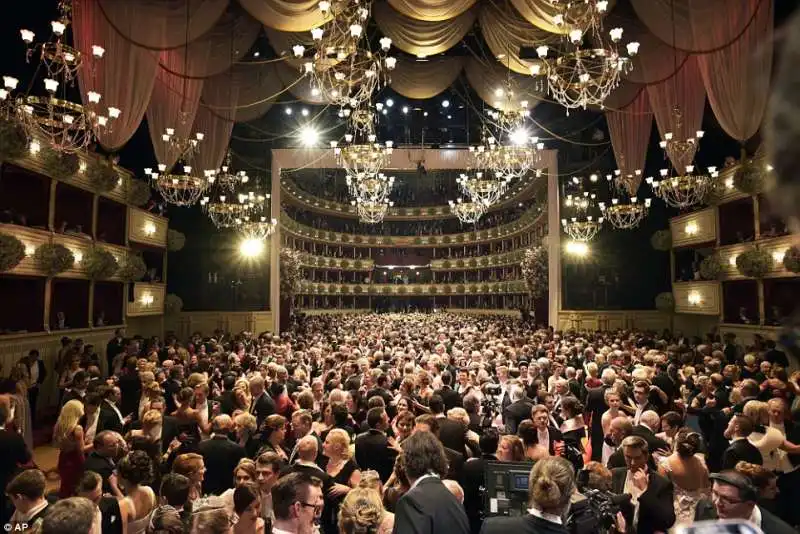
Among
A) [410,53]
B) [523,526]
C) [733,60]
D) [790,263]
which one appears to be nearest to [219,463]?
[523,526]

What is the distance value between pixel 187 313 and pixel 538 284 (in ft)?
46.2

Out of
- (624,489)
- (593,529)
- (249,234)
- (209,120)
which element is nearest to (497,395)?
(624,489)

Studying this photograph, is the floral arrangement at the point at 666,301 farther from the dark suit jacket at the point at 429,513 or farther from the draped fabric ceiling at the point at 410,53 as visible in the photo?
A: the dark suit jacket at the point at 429,513

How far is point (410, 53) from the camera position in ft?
40.3

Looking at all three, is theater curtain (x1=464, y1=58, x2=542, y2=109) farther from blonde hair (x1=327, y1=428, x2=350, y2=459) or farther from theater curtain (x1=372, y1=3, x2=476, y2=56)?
blonde hair (x1=327, y1=428, x2=350, y2=459)

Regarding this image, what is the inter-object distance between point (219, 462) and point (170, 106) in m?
9.00

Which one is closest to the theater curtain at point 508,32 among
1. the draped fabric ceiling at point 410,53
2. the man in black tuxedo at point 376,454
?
the draped fabric ceiling at point 410,53

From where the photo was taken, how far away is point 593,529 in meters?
2.97

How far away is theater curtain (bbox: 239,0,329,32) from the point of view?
31.7 ft

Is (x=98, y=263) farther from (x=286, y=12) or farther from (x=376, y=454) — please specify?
(x=376, y=454)

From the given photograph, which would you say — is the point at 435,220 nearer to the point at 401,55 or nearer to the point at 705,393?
the point at 401,55

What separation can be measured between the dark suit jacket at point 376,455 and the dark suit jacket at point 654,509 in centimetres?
198

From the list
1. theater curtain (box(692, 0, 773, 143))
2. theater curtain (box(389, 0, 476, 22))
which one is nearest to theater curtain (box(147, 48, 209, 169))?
theater curtain (box(389, 0, 476, 22))

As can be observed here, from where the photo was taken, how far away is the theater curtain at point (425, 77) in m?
14.3
